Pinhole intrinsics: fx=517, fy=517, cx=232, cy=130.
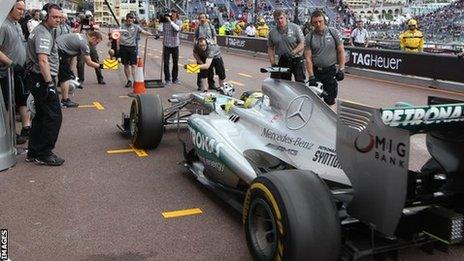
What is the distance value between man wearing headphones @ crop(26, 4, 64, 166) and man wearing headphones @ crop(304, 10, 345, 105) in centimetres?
333

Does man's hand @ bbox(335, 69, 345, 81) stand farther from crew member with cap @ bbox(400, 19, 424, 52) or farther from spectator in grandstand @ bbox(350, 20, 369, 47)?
spectator in grandstand @ bbox(350, 20, 369, 47)

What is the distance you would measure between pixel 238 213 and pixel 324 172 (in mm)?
1062

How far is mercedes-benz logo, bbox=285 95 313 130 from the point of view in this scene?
4.19 metres

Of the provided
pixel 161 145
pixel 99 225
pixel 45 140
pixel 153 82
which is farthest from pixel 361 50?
pixel 99 225

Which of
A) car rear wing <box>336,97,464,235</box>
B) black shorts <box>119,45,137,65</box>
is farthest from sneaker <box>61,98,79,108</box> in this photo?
car rear wing <box>336,97,464,235</box>

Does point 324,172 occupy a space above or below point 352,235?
above

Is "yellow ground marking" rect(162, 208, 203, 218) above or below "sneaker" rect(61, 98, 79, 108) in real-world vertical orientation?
below

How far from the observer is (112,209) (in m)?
4.73

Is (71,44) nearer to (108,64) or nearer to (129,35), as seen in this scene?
(108,64)

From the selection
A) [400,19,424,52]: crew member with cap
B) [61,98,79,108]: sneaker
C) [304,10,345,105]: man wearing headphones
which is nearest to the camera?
[304,10,345,105]: man wearing headphones

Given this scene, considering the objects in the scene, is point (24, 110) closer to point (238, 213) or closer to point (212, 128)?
point (212, 128)

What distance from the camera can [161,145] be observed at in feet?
22.9

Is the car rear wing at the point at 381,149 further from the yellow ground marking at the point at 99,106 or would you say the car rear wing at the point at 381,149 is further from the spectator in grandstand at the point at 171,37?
the spectator in grandstand at the point at 171,37

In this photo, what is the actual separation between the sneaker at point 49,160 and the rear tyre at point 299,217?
3509mm
